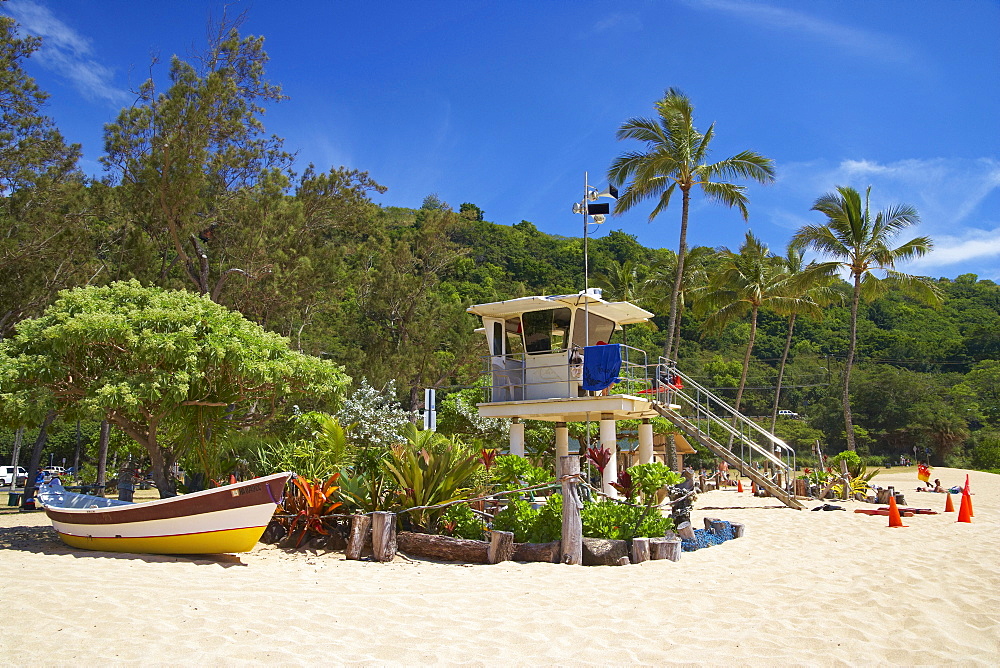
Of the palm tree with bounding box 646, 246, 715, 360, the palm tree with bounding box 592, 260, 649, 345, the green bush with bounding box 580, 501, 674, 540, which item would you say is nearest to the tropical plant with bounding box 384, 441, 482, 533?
the green bush with bounding box 580, 501, 674, 540

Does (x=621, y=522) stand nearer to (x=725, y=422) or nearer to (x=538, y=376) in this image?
(x=538, y=376)

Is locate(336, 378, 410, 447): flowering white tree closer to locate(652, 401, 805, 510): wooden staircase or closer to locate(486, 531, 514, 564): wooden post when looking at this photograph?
locate(652, 401, 805, 510): wooden staircase

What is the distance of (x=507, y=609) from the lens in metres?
7.19

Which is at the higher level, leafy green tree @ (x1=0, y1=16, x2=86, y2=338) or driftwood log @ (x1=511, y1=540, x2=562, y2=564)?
leafy green tree @ (x1=0, y1=16, x2=86, y2=338)

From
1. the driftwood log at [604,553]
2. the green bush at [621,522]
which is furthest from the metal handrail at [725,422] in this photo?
the driftwood log at [604,553]

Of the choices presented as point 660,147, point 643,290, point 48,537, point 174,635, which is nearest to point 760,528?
point 174,635

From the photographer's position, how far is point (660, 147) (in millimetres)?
25062

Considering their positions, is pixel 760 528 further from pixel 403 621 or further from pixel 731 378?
pixel 731 378

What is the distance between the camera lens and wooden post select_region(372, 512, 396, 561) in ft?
34.0

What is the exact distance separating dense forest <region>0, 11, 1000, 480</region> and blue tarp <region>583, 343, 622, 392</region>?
25.2ft

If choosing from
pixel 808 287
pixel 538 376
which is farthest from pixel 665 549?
pixel 808 287

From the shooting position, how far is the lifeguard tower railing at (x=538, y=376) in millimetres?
17062

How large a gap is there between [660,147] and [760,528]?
51.1 ft

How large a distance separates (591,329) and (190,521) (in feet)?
36.3
